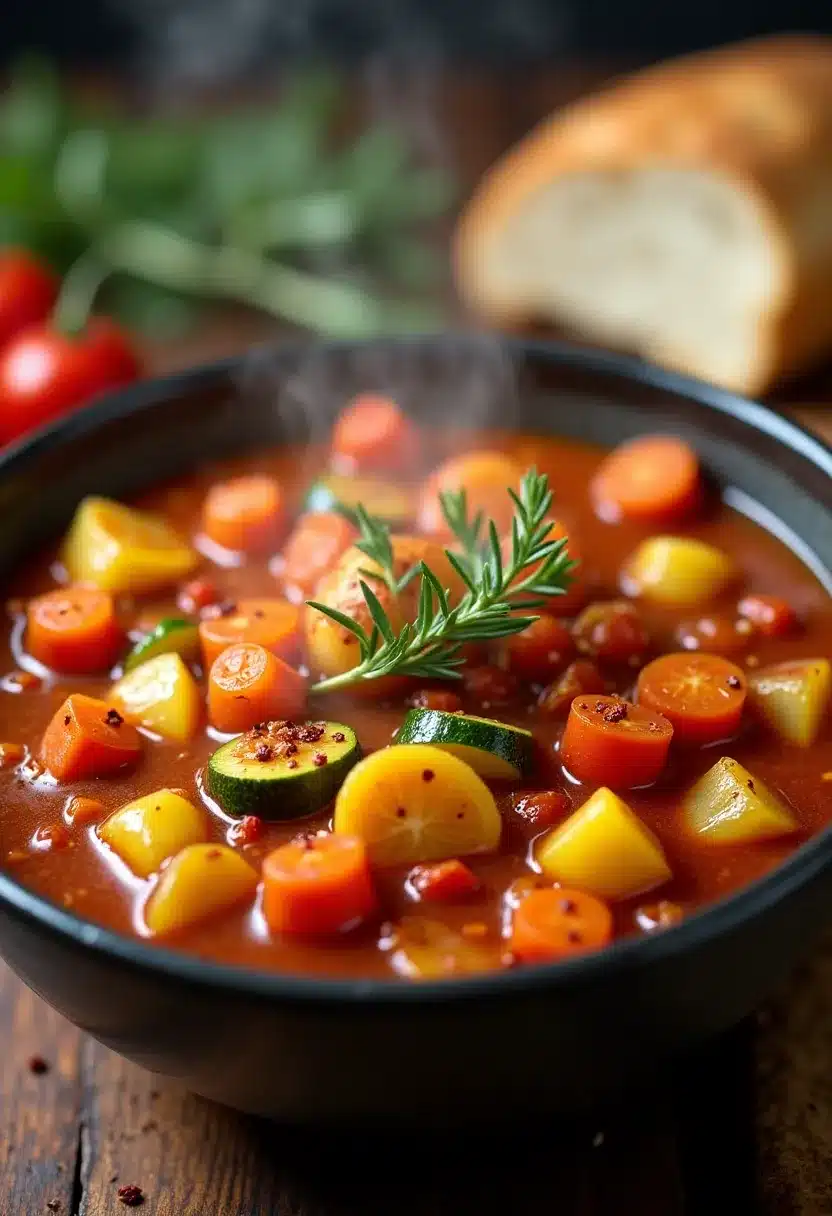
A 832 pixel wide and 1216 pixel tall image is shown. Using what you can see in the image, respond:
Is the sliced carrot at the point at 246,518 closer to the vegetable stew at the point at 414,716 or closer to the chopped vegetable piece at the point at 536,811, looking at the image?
the vegetable stew at the point at 414,716

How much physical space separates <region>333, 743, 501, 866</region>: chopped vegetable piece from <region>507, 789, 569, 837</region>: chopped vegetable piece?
0.27 feet

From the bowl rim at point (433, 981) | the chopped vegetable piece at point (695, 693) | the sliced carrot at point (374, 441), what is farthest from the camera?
the sliced carrot at point (374, 441)

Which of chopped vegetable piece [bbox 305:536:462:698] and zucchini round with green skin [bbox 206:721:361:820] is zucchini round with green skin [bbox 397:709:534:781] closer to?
zucchini round with green skin [bbox 206:721:361:820]

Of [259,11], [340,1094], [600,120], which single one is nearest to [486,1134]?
[340,1094]

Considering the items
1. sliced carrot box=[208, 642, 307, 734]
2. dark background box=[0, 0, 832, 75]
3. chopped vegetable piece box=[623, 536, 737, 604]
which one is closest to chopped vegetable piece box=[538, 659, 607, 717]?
chopped vegetable piece box=[623, 536, 737, 604]

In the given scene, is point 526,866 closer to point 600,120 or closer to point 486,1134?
point 486,1134

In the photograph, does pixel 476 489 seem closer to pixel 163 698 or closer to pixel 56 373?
pixel 163 698

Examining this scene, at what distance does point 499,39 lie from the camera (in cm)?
600

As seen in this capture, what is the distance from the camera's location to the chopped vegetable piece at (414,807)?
2432 millimetres

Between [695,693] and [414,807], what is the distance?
0.65m

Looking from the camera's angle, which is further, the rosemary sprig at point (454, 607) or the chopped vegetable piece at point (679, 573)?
the chopped vegetable piece at point (679, 573)

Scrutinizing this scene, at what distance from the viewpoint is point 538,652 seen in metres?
2.89

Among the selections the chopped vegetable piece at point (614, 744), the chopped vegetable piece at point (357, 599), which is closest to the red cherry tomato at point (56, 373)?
the chopped vegetable piece at point (357, 599)

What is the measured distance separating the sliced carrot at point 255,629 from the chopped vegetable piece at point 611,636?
0.57 m
